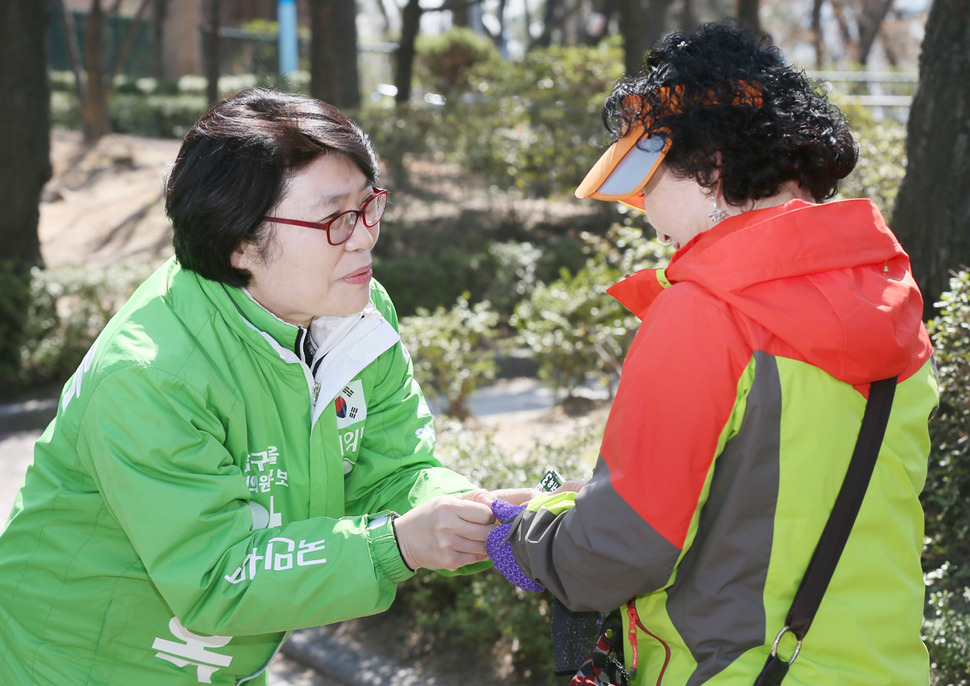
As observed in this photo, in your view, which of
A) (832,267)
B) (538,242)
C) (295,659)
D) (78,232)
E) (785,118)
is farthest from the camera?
(78,232)

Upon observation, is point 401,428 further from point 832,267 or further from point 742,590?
point 832,267

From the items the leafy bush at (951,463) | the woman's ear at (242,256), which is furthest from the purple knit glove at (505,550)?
the leafy bush at (951,463)

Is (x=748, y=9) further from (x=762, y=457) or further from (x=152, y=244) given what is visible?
(x=762, y=457)

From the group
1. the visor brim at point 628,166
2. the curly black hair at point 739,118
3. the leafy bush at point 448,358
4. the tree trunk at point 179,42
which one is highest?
the curly black hair at point 739,118

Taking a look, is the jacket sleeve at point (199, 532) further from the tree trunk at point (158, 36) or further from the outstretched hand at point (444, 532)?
the tree trunk at point (158, 36)

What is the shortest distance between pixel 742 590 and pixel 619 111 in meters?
0.94

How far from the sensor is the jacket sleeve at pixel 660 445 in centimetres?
151

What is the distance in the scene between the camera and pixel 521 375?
8.66 m

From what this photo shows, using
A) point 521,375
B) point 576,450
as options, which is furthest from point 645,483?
point 521,375

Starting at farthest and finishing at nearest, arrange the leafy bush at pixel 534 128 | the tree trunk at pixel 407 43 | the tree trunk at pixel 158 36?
the tree trunk at pixel 158 36 < the tree trunk at pixel 407 43 < the leafy bush at pixel 534 128

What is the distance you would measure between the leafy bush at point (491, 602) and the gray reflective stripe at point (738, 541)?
75.1 inches

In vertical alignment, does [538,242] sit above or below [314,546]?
below

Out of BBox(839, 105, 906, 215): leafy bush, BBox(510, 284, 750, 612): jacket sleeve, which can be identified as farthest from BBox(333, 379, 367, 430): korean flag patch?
BBox(839, 105, 906, 215): leafy bush

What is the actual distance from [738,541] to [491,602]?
214cm
